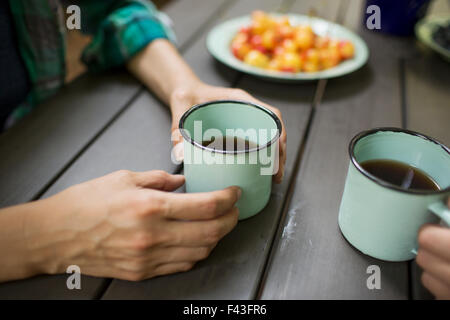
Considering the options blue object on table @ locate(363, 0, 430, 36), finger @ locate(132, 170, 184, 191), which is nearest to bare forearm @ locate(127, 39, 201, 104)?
finger @ locate(132, 170, 184, 191)

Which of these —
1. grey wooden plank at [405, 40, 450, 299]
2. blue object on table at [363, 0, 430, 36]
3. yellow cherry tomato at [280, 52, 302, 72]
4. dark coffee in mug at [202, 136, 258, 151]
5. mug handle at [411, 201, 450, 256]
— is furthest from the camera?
blue object on table at [363, 0, 430, 36]

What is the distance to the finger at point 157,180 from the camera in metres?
0.50

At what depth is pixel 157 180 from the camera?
1.70 feet

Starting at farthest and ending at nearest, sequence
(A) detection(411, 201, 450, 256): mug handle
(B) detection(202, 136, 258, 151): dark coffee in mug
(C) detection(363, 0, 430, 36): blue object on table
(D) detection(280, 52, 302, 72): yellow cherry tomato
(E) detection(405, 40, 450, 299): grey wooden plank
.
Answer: (C) detection(363, 0, 430, 36): blue object on table < (D) detection(280, 52, 302, 72): yellow cherry tomato < (E) detection(405, 40, 450, 299): grey wooden plank < (B) detection(202, 136, 258, 151): dark coffee in mug < (A) detection(411, 201, 450, 256): mug handle

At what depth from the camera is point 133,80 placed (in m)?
0.91

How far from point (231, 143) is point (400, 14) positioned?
82cm

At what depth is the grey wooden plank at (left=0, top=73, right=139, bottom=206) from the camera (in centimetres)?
62

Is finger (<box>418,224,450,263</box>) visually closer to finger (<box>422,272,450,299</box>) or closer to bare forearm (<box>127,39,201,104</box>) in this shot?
finger (<box>422,272,450,299</box>)

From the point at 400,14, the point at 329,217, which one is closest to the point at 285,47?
the point at 400,14

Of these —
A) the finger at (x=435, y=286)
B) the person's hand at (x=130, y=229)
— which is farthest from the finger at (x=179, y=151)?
the finger at (x=435, y=286)

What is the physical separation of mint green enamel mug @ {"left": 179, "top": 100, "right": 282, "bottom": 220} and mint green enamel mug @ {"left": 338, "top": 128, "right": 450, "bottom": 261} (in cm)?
11

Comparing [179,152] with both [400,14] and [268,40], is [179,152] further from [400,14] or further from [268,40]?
[400,14]
